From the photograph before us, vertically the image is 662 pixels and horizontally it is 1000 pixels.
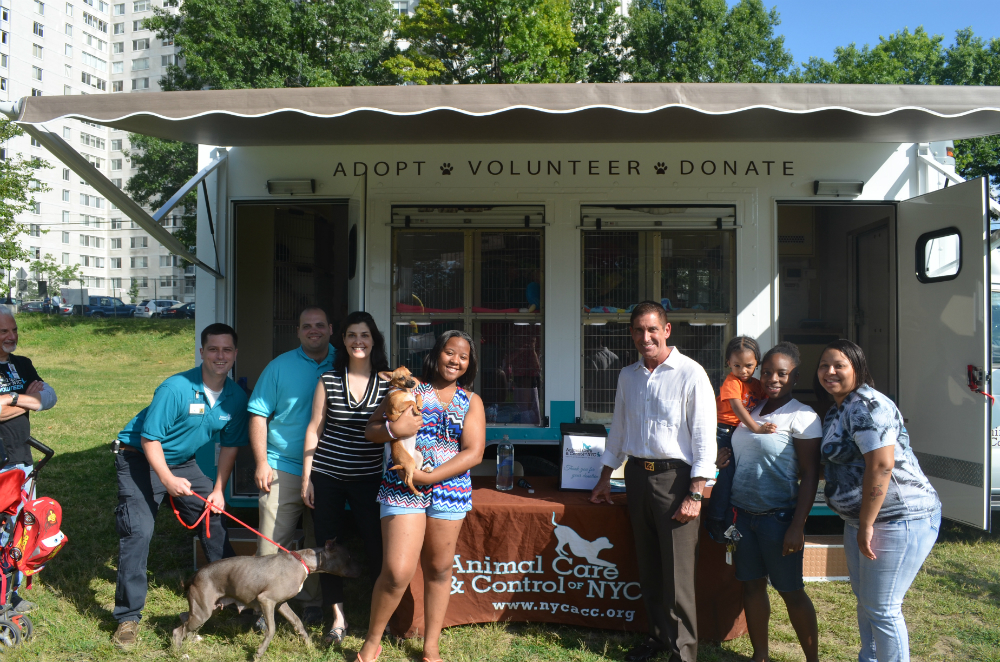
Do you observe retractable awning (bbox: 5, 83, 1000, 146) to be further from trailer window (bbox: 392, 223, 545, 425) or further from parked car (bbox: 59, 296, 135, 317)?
parked car (bbox: 59, 296, 135, 317)

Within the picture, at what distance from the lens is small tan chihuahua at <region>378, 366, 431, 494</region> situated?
9.00ft

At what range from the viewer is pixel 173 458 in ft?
10.8

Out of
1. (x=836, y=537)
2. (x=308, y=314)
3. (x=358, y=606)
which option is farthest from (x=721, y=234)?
(x=358, y=606)

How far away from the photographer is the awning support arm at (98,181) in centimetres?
294

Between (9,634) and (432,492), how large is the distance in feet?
6.85

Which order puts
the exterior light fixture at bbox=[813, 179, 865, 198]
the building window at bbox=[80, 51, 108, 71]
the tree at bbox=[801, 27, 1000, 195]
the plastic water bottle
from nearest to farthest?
the plastic water bottle
the exterior light fixture at bbox=[813, 179, 865, 198]
the tree at bbox=[801, 27, 1000, 195]
the building window at bbox=[80, 51, 108, 71]

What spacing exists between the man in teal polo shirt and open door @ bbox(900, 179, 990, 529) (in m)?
3.44

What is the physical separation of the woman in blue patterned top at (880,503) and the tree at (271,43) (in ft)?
51.6

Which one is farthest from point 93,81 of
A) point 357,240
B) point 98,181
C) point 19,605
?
point 19,605

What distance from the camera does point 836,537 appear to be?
4.16 meters

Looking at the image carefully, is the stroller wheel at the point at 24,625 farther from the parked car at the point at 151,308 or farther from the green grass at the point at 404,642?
the parked car at the point at 151,308

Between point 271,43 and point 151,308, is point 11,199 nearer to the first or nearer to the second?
point 271,43

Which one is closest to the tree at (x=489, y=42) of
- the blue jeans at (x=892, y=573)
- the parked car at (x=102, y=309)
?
the blue jeans at (x=892, y=573)

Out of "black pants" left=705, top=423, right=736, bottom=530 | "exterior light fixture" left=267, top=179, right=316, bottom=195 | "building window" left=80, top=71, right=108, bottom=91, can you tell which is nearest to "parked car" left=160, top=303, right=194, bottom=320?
"building window" left=80, top=71, right=108, bottom=91
